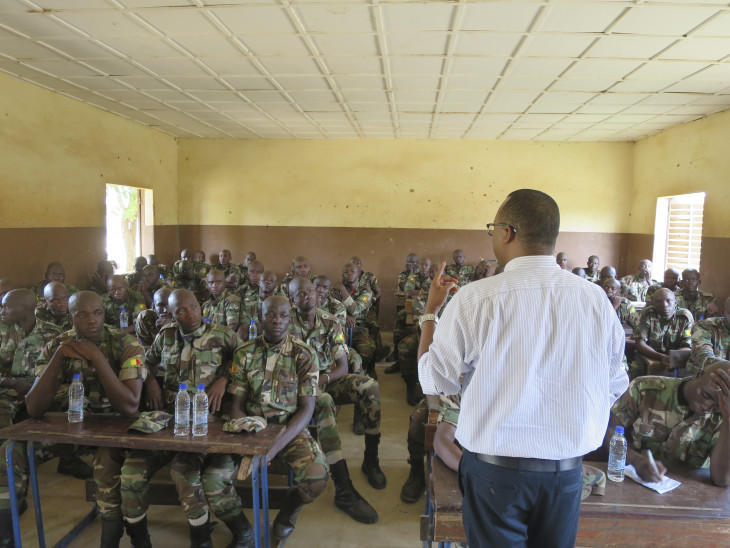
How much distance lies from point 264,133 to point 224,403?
25.0ft

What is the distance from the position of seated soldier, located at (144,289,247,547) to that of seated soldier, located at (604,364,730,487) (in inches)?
85.7

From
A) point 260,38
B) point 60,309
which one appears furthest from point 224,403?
point 260,38

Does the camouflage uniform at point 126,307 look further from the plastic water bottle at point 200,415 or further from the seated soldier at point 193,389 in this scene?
the plastic water bottle at point 200,415

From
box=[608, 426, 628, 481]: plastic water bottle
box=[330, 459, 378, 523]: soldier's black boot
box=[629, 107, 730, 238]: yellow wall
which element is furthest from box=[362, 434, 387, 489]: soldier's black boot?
box=[629, 107, 730, 238]: yellow wall

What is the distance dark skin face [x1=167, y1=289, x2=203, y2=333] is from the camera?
3482 millimetres

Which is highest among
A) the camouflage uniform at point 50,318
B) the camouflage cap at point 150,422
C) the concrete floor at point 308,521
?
the camouflage uniform at point 50,318

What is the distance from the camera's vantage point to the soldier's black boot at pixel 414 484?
3703mm

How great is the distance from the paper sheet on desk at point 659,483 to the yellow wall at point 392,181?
837 centimetres

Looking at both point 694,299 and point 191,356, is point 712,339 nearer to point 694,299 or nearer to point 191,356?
point 694,299

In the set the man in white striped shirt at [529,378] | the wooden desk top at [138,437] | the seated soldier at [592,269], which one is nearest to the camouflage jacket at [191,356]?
the wooden desk top at [138,437]

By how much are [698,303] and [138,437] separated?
690 centimetres

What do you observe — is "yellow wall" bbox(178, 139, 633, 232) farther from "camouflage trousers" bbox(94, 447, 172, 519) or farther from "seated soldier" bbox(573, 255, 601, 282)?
"camouflage trousers" bbox(94, 447, 172, 519)

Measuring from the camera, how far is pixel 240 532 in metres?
3.02

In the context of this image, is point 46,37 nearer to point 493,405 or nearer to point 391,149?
point 493,405
